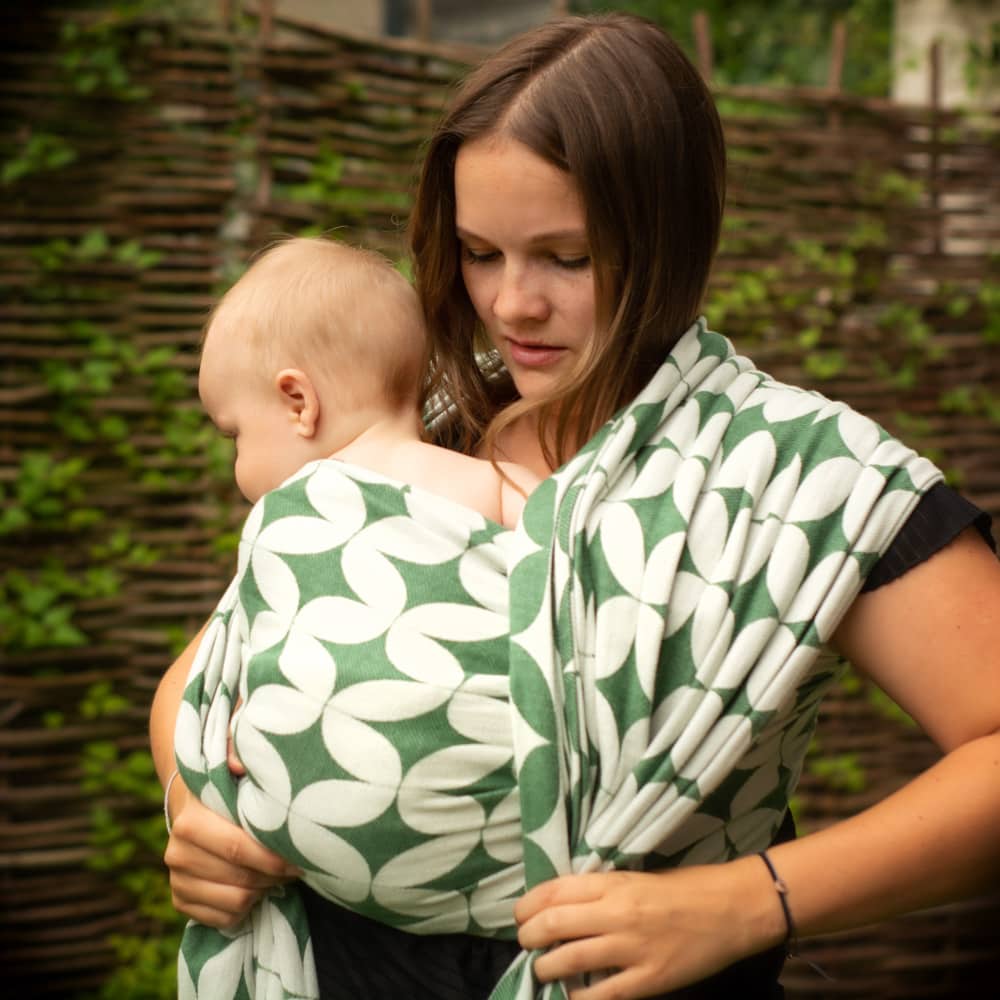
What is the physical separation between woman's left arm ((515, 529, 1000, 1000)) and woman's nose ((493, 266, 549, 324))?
1.74ft

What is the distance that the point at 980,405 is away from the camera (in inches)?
159

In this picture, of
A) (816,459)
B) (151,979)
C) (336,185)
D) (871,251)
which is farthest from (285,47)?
(151,979)

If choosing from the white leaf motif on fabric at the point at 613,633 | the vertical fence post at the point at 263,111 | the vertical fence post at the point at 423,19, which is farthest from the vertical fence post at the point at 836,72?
the white leaf motif on fabric at the point at 613,633

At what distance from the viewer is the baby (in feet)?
5.25

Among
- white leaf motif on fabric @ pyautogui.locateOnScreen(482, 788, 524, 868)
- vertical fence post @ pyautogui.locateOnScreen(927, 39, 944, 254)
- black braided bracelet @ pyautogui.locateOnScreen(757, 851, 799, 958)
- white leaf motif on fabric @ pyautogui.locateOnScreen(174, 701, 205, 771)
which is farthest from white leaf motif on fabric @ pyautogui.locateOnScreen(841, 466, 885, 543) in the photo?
vertical fence post @ pyautogui.locateOnScreen(927, 39, 944, 254)

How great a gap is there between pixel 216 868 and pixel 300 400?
61 centimetres

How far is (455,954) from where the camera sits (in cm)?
139

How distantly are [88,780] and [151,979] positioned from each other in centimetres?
61

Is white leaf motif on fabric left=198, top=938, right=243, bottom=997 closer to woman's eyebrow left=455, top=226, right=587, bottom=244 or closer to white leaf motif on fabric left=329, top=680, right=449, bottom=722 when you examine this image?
white leaf motif on fabric left=329, top=680, right=449, bottom=722

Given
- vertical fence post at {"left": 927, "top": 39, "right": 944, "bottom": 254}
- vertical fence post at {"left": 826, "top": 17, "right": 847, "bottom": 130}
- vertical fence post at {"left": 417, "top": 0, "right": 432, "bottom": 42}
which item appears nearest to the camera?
vertical fence post at {"left": 417, "top": 0, "right": 432, "bottom": 42}

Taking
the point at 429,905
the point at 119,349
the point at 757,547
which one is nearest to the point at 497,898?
the point at 429,905

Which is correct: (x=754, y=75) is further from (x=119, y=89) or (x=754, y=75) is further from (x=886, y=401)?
(x=119, y=89)

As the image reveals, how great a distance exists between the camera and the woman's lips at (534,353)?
1.55 metres

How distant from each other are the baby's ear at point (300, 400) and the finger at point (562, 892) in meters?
0.68
